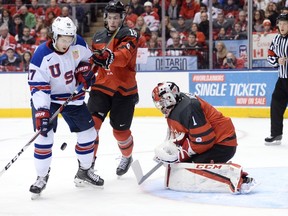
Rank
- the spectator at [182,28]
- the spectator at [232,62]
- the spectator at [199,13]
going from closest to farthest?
the spectator at [232,62] → the spectator at [199,13] → the spectator at [182,28]

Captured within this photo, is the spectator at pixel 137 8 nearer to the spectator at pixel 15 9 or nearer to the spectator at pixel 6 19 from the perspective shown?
the spectator at pixel 15 9

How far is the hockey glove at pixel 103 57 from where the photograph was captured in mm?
4595

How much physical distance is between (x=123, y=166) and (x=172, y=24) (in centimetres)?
521

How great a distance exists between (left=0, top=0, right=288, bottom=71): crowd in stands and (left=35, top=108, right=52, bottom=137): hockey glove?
5537 millimetres

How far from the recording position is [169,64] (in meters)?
9.75

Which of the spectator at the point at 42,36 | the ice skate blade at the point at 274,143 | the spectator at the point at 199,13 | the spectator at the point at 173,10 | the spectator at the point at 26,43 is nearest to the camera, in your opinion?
the ice skate blade at the point at 274,143

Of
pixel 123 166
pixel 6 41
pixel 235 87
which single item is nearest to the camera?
pixel 123 166

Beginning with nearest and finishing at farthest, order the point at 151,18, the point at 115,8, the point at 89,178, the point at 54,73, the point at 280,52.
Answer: the point at 54,73
the point at 89,178
the point at 115,8
the point at 280,52
the point at 151,18

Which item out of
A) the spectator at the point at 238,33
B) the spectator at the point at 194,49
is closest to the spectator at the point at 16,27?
the spectator at the point at 194,49

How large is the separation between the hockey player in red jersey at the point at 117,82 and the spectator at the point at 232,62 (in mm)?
4461

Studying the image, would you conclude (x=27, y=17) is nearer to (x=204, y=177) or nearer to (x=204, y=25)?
(x=204, y=25)

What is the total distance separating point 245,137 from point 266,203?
330cm

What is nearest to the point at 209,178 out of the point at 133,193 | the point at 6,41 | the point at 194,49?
the point at 133,193

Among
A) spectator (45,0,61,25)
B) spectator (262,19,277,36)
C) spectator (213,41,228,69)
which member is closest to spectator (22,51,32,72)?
spectator (45,0,61,25)
